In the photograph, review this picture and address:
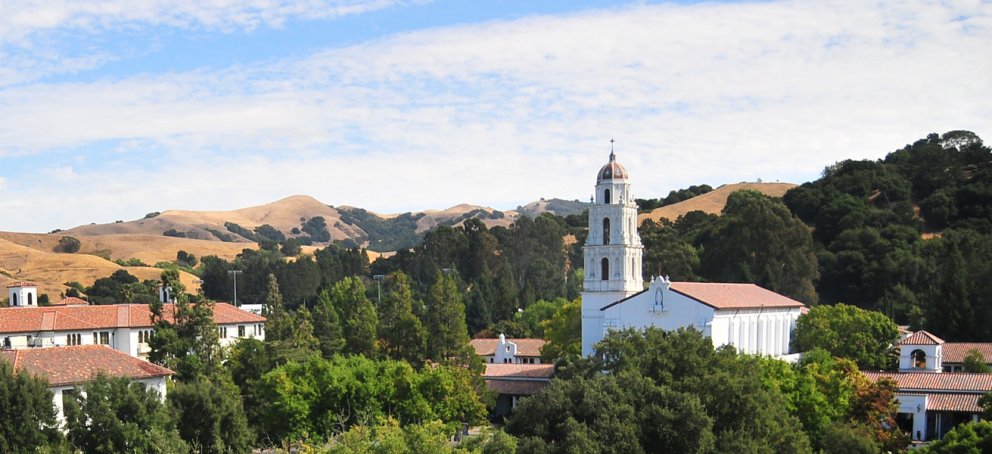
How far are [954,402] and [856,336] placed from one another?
10181 mm

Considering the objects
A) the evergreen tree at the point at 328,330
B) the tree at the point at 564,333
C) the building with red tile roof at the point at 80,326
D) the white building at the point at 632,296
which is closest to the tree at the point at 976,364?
the white building at the point at 632,296

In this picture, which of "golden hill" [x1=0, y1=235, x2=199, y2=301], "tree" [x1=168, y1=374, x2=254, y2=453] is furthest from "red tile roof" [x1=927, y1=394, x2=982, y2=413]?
"golden hill" [x1=0, y1=235, x2=199, y2=301]

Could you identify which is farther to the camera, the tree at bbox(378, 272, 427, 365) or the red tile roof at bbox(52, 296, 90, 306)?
the red tile roof at bbox(52, 296, 90, 306)

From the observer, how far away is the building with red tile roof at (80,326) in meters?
54.9

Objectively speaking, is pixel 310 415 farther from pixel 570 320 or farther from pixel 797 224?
pixel 797 224

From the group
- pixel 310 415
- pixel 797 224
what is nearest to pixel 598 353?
pixel 310 415

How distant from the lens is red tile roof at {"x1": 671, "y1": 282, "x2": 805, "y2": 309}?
54812 mm

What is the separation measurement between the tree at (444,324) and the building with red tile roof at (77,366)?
17.2m

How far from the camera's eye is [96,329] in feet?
187

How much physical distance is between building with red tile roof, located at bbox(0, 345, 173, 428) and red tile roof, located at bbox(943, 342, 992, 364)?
38.7 metres

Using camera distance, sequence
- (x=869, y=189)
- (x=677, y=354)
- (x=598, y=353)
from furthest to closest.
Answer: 1. (x=869, y=189)
2. (x=598, y=353)
3. (x=677, y=354)

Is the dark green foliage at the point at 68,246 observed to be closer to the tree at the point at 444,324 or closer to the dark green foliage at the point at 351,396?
the tree at the point at 444,324

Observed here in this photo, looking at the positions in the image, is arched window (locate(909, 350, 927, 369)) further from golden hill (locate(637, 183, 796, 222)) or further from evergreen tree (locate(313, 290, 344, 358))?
golden hill (locate(637, 183, 796, 222))

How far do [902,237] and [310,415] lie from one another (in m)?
57.9
